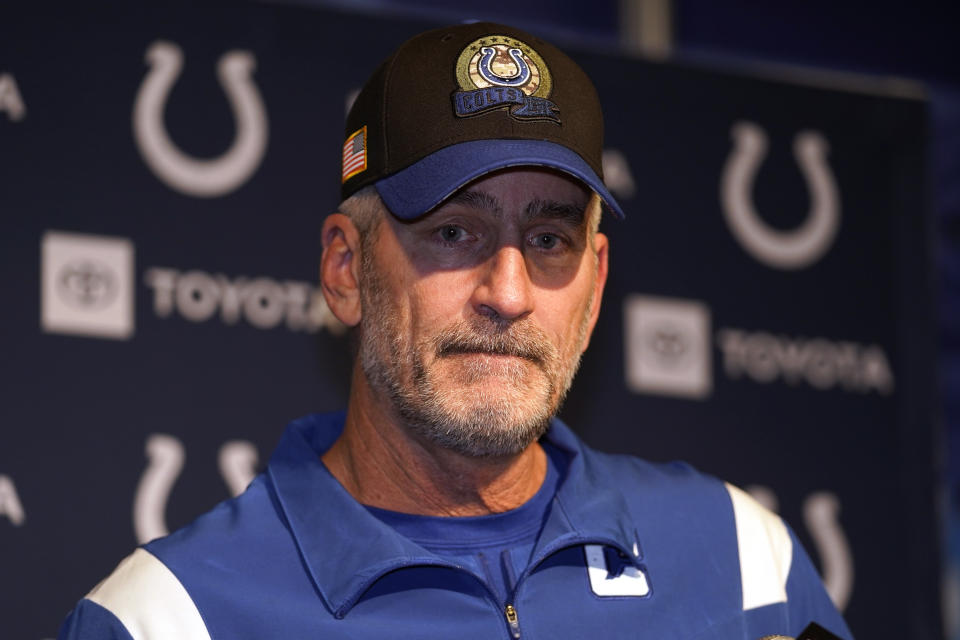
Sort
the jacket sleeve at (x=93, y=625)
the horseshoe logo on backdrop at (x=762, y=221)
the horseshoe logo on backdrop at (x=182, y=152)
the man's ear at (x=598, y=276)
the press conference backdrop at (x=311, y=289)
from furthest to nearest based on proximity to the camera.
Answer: the horseshoe logo on backdrop at (x=762, y=221)
the horseshoe logo on backdrop at (x=182, y=152)
the press conference backdrop at (x=311, y=289)
the man's ear at (x=598, y=276)
the jacket sleeve at (x=93, y=625)

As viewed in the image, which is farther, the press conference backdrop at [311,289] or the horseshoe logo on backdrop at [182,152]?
the horseshoe logo on backdrop at [182,152]

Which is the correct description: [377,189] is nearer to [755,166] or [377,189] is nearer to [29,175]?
[29,175]

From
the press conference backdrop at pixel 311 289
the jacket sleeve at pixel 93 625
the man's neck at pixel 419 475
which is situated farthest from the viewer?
the press conference backdrop at pixel 311 289

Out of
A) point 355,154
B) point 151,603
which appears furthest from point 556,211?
point 151,603

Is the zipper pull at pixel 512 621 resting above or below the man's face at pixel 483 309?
below

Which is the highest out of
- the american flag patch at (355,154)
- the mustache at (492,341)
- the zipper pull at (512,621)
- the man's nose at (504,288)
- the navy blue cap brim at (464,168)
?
the american flag patch at (355,154)

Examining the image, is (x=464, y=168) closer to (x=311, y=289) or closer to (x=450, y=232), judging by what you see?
(x=450, y=232)

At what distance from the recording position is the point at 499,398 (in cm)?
179

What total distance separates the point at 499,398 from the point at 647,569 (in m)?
0.31

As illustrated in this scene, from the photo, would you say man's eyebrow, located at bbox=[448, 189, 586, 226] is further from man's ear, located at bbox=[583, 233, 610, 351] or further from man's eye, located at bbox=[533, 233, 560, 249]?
man's ear, located at bbox=[583, 233, 610, 351]

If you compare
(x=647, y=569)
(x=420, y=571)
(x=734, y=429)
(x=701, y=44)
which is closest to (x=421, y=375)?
(x=420, y=571)

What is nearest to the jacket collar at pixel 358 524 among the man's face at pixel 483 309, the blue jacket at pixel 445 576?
the blue jacket at pixel 445 576

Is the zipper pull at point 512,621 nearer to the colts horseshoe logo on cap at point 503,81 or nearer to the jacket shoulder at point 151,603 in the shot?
the jacket shoulder at point 151,603

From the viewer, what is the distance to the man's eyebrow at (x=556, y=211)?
5.99ft
